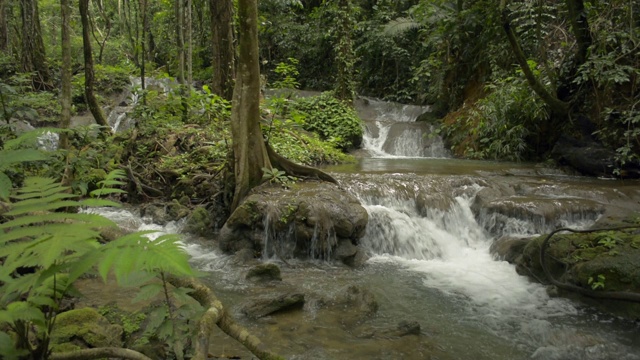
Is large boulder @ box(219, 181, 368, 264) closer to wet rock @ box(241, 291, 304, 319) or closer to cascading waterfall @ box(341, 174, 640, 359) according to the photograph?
cascading waterfall @ box(341, 174, 640, 359)

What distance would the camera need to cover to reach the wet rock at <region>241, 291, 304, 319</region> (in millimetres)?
5023

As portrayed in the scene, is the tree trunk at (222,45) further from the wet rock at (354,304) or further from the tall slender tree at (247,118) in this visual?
the wet rock at (354,304)

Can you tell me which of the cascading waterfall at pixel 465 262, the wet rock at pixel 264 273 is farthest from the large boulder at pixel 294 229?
the wet rock at pixel 264 273

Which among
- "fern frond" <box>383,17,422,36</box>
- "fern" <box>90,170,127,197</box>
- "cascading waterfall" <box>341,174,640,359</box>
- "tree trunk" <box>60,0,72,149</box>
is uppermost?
"fern frond" <box>383,17,422,36</box>

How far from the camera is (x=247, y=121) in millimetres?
8125

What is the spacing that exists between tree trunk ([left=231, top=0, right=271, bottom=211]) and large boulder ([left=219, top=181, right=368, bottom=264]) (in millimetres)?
634

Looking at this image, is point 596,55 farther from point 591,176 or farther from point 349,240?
point 349,240

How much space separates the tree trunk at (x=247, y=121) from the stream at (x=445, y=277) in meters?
1.39

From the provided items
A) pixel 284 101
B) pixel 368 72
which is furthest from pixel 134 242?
pixel 368 72

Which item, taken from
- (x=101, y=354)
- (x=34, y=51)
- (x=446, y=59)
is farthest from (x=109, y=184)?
(x=446, y=59)

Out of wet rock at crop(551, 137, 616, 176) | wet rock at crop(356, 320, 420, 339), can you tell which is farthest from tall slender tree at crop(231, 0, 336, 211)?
wet rock at crop(551, 137, 616, 176)

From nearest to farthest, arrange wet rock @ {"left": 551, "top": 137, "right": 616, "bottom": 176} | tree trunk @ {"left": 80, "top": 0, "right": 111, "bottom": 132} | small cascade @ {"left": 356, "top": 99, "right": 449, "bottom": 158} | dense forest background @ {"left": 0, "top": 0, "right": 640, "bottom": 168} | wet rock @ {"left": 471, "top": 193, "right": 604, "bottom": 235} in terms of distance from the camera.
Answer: wet rock @ {"left": 471, "top": 193, "right": 604, "bottom": 235} < tree trunk @ {"left": 80, "top": 0, "right": 111, "bottom": 132} < dense forest background @ {"left": 0, "top": 0, "right": 640, "bottom": 168} < wet rock @ {"left": 551, "top": 137, "right": 616, "bottom": 176} < small cascade @ {"left": 356, "top": 99, "right": 449, "bottom": 158}

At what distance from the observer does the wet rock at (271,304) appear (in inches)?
198

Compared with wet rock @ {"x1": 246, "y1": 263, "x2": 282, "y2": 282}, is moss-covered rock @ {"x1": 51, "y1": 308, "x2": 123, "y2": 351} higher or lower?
higher
